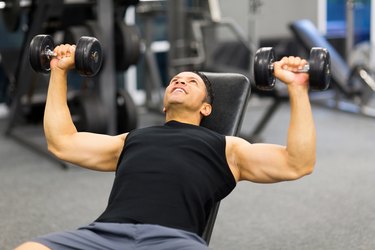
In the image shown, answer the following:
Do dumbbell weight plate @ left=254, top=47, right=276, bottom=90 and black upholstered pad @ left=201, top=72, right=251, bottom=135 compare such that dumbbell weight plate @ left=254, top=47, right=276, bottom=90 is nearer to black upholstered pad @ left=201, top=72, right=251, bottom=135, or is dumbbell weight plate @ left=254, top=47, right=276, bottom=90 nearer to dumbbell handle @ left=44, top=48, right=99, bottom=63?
black upholstered pad @ left=201, top=72, right=251, bottom=135

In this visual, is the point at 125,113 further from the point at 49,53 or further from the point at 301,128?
the point at 301,128

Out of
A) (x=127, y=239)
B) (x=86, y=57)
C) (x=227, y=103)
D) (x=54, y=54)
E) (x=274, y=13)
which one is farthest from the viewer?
(x=274, y=13)

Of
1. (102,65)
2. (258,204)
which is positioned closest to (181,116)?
(258,204)

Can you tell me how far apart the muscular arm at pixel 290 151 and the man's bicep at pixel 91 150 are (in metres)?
0.38

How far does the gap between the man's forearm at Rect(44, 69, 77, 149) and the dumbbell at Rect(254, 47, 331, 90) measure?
64 cm

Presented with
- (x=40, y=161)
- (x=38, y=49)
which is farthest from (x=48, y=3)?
(x=38, y=49)

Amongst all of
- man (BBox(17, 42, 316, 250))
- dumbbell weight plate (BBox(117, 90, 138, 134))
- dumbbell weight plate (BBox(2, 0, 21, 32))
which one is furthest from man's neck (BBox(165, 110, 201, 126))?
dumbbell weight plate (BBox(2, 0, 21, 32))

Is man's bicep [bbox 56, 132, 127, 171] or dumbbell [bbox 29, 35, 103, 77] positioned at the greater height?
dumbbell [bbox 29, 35, 103, 77]

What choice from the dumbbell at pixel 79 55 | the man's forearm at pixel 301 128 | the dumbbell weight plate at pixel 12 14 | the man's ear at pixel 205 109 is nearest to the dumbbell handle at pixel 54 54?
the dumbbell at pixel 79 55

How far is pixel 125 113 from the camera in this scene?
4559 millimetres

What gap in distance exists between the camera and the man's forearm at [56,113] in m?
2.20

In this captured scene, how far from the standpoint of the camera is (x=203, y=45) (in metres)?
5.48

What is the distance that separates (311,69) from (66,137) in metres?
0.82

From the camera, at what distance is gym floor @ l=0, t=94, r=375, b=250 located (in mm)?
2934
